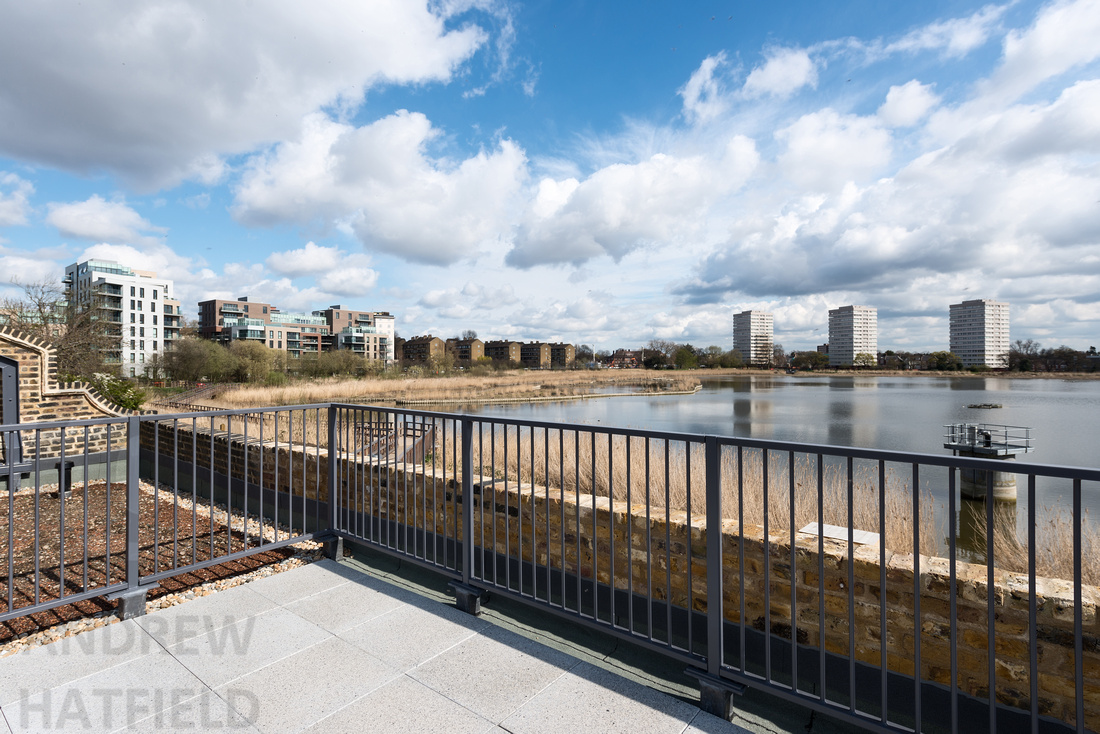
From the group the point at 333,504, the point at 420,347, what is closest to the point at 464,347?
the point at 420,347

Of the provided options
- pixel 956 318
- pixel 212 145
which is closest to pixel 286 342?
pixel 212 145

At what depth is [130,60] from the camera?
7645mm

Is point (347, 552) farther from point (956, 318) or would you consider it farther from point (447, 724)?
point (956, 318)

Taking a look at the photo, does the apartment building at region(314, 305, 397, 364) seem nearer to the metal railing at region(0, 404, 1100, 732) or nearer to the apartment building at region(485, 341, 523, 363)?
the apartment building at region(485, 341, 523, 363)

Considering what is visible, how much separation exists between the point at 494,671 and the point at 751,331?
141m

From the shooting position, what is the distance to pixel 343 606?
3104mm

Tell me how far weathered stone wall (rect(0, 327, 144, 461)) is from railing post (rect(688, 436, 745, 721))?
28.5 feet

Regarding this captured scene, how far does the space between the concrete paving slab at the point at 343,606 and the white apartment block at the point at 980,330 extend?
351ft

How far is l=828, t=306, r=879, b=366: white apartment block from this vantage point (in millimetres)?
115562

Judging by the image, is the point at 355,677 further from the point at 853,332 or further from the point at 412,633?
the point at 853,332

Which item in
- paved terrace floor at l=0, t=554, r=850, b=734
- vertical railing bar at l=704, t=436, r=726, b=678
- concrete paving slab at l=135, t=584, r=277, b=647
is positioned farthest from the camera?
concrete paving slab at l=135, t=584, r=277, b=647

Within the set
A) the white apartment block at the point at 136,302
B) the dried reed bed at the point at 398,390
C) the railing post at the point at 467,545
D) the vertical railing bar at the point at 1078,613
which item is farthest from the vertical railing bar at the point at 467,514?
the white apartment block at the point at 136,302

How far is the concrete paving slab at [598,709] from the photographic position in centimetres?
201

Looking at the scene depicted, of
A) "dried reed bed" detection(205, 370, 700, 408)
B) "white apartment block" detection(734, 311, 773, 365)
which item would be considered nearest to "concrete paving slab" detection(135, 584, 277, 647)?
"dried reed bed" detection(205, 370, 700, 408)
